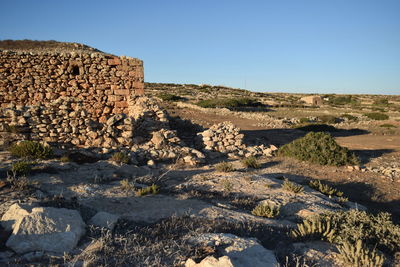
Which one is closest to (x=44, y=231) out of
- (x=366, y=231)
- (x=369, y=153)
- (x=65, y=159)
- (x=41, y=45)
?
(x=65, y=159)

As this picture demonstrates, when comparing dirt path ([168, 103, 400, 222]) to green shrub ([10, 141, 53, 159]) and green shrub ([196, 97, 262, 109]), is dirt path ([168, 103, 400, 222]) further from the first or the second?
green shrub ([196, 97, 262, 109])

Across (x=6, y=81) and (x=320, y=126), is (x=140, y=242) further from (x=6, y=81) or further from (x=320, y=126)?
(x=320, y=126)

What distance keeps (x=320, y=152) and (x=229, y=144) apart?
3.73 metres

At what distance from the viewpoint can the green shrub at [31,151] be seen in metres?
7.91

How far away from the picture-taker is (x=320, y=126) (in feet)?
72.0

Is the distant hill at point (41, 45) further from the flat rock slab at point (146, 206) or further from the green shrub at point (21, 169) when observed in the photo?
the flat rock slab at point (146, 206)

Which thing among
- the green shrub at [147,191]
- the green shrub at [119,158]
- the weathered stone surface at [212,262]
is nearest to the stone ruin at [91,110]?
the green shrub at [119,158]

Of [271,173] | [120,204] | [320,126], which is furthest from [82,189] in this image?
[320,126]

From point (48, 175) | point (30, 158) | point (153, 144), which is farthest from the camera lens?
point (153, 144)

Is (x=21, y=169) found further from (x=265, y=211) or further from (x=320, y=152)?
(x=320, y=152)

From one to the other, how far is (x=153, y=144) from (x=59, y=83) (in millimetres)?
5287

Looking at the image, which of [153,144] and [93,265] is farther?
[153,144]

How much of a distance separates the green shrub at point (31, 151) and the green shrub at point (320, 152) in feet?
28.6

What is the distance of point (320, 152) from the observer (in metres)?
11.5
